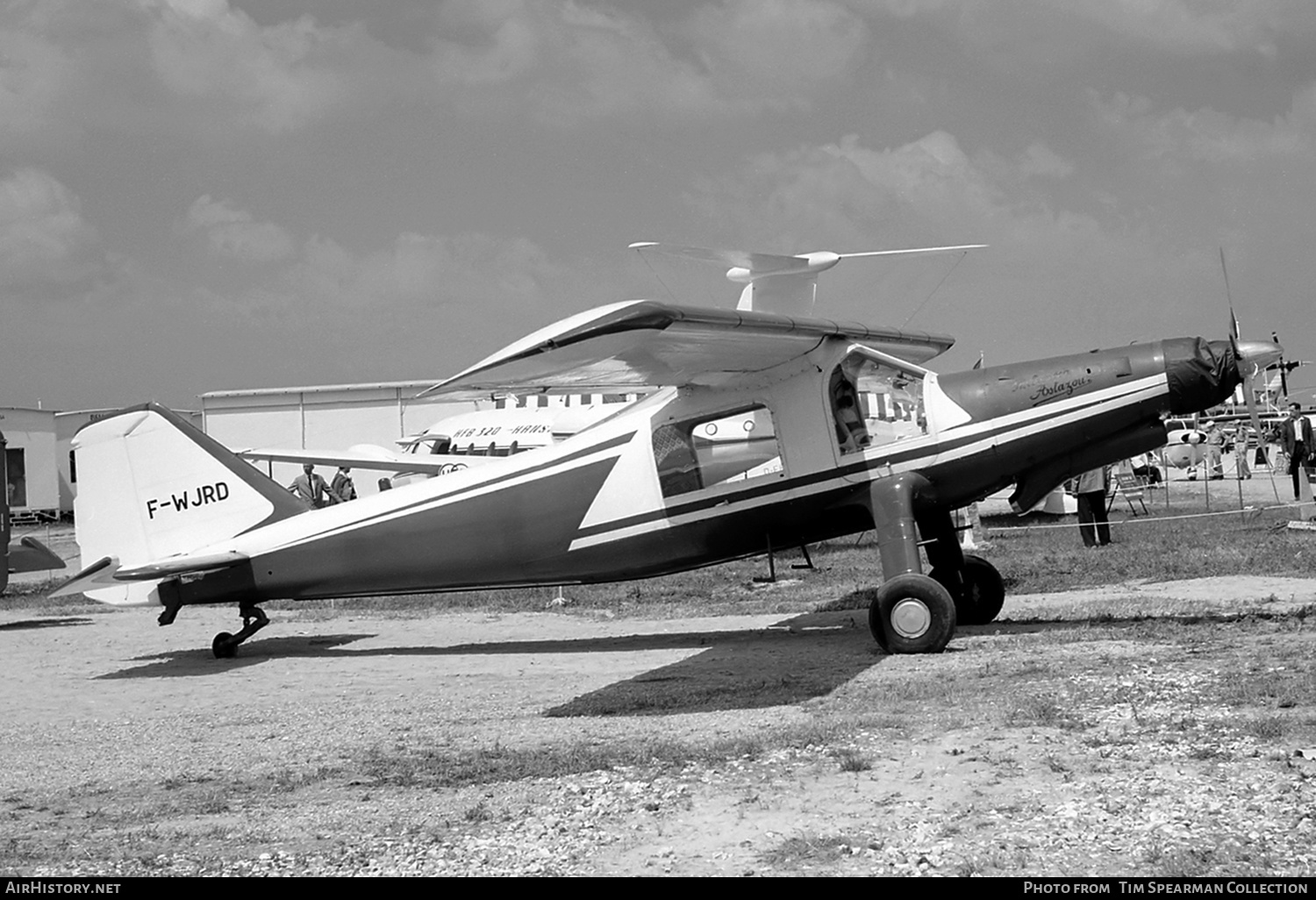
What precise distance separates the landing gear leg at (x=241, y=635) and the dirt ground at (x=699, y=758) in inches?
16.2

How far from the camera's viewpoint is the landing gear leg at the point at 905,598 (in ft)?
32.8

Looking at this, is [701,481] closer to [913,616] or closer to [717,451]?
[717,451]

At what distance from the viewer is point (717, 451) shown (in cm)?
1141

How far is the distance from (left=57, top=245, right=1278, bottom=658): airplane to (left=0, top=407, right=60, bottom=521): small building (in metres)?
42.2

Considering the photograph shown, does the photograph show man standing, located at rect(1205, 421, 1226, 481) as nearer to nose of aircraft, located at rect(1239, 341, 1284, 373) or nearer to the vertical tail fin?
nose of aircraft, located at rect(1239, 341, 1284, 373)

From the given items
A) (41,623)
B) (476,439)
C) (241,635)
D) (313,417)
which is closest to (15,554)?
(41,623)

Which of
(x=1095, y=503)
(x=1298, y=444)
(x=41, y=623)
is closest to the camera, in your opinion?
(x=41, y=623)

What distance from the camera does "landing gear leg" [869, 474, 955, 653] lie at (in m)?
9.99

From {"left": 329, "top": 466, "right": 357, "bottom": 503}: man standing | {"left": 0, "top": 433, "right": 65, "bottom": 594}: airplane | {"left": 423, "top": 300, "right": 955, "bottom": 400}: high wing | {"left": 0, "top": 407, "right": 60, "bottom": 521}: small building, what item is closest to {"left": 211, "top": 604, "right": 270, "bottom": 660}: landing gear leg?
{"left": 423, "top": 300, "right": 955, "bottom": 400}: high wing

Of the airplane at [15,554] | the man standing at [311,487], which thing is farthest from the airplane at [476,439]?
the airplane at [15,554]

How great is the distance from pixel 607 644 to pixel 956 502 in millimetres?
3556

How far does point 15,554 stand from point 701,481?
1260 cm

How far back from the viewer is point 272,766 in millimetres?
7359

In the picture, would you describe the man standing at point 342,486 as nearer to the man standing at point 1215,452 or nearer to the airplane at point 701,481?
the airplane at point 701,481
